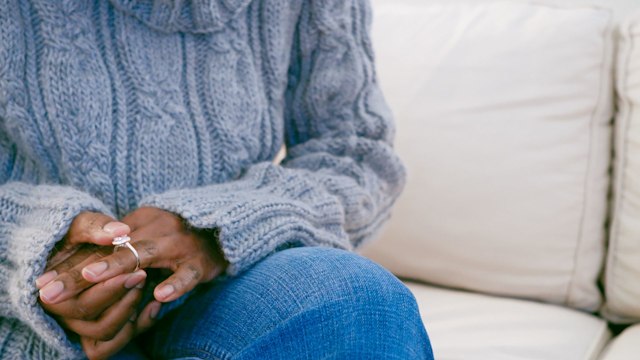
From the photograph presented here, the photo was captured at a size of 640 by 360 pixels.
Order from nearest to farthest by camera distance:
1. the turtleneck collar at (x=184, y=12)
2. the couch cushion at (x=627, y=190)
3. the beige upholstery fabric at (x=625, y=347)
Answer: the turtleneck collar at (x=184, y=12), the beige upholstery fabric at (x=625, y=347), the couch cushion at (x=627, y=190)

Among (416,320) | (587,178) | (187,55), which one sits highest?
(187,55)

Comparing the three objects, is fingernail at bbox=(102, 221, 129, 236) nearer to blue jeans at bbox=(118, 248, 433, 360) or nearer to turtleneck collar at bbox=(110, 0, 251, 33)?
blue jeans at bbox=(118, 248, 433, 360)

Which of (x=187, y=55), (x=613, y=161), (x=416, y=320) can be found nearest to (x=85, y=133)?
(x=187, y=55)

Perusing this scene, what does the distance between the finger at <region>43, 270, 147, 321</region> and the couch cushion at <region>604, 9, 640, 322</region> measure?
801mm

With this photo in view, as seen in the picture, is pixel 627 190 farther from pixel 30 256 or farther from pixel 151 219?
pixel 30 256

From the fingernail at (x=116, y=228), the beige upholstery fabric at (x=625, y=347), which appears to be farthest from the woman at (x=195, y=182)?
the beige upholstery fabric at (x=625, y=347)

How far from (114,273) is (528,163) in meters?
0.77

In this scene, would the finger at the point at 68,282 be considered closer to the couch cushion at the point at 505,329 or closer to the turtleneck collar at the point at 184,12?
the turtleneck collar at the point at 184,12

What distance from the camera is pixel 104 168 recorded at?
818 mm

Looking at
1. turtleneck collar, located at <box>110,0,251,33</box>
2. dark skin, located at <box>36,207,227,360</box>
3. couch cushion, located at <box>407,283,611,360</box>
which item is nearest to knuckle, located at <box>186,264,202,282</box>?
dark skin, located at <box>36,207,227,360</box>

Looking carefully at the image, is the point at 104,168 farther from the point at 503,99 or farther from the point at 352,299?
the point at 503,99

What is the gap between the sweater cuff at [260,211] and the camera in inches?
28.4

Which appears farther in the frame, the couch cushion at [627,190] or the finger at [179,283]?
the couch cushion at [627,190]

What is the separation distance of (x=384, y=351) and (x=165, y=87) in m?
0.41
